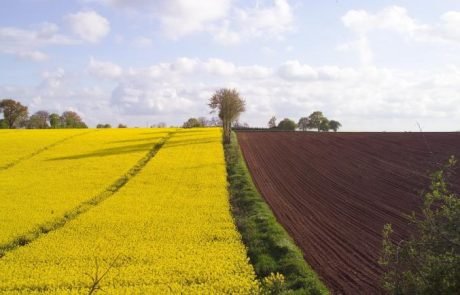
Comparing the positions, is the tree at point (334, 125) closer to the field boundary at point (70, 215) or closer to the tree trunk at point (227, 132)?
the tree trunk at point (227, 132)

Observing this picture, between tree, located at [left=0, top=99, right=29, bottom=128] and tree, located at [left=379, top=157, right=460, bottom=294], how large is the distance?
123081 millimetres

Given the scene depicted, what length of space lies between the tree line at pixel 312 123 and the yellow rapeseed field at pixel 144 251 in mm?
82472

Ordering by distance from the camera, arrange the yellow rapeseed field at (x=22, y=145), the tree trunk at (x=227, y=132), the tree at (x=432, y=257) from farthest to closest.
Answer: the tree trunk at (x=227, y=132) → the yellow rapeseed field at (x=22, y=145) → the tree at (x=432, y=257)

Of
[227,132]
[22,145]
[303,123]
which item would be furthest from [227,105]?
[303,123]

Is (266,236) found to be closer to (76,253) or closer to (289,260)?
(289,260)

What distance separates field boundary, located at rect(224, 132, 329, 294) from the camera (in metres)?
15.8

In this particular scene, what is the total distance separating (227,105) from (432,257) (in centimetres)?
5655

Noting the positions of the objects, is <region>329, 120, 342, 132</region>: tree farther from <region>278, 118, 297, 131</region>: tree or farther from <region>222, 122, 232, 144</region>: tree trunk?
<region>222, 122, 232, 144</region>: tree trunk

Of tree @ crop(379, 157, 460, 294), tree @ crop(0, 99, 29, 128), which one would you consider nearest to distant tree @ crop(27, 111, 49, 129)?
tree @ crop(0, 99, 29, 128)

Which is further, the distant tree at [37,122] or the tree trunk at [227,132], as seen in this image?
the distant tree at [37,122]

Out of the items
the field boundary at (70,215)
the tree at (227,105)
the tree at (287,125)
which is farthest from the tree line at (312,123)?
the field boundary at (70,215)

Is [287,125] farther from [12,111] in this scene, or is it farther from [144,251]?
[144,251]

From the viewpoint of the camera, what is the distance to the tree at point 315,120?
121m

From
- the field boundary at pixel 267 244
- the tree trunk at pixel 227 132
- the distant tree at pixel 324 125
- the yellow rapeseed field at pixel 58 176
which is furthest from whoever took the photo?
the distant tree at pixel 324 125
